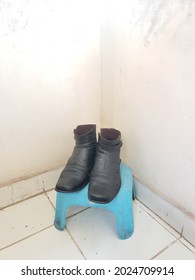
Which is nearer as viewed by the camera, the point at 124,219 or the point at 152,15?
the point at 152,15

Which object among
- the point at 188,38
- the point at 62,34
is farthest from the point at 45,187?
the point at 188,38

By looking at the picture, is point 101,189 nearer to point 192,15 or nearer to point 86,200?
point 86,200

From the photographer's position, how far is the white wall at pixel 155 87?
2.10ft

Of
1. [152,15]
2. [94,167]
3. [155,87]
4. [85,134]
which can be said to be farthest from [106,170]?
[152,15]

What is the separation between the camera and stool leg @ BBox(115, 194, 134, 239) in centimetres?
77

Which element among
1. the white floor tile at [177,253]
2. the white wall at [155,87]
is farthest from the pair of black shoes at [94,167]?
the white floor tile at [177,253]

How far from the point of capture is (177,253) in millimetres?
750

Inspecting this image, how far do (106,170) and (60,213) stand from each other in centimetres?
25

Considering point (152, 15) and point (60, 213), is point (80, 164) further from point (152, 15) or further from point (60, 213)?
point (152, 15)

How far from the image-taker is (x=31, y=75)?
81cm

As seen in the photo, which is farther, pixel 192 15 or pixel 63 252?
pixel 63 252

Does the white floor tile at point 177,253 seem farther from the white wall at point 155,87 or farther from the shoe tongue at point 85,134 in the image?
the shoe tongue at point 85,134
